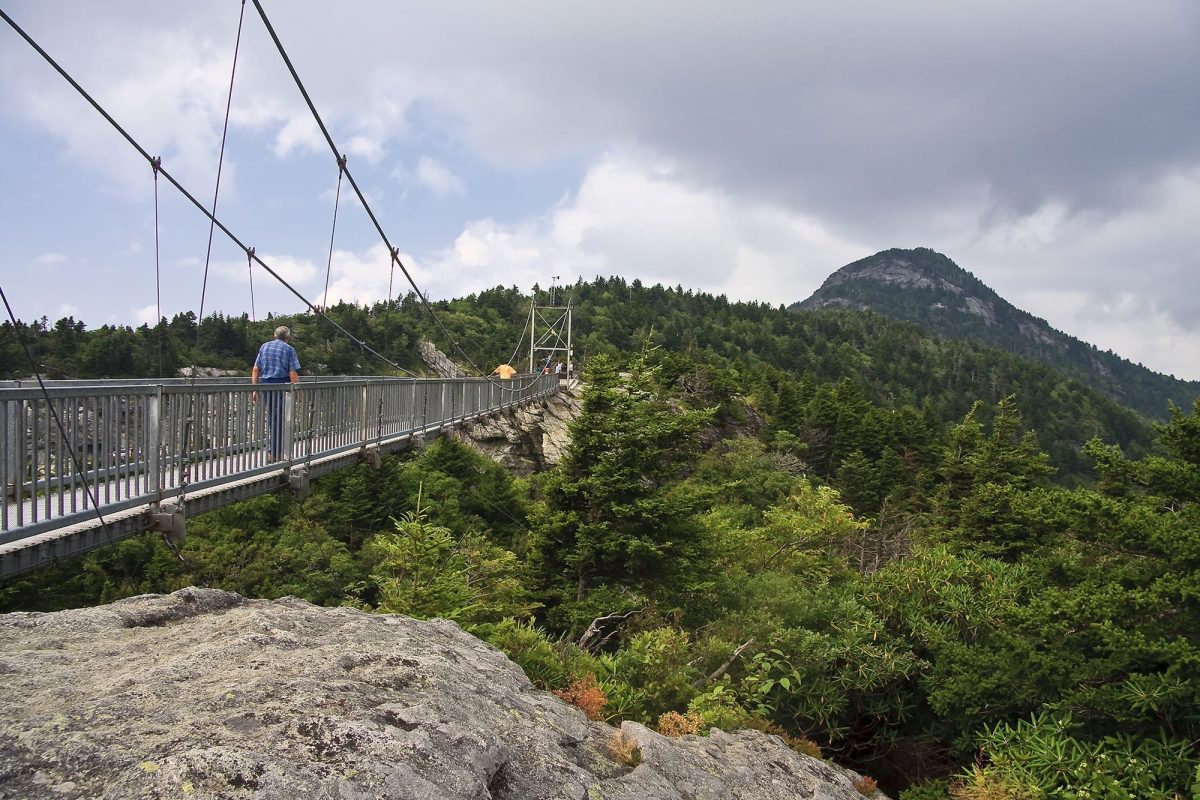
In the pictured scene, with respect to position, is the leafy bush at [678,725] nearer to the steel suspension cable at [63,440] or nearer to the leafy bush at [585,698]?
the leafy bush at [585,698]

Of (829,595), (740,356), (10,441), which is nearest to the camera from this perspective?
(10,441)

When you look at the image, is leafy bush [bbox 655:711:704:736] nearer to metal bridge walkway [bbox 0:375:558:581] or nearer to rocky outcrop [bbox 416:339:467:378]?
metal bridge walkway [bbox 0:375:558:581]

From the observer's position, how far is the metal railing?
11.7ft

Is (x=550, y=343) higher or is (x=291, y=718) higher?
(x=550, y=343)

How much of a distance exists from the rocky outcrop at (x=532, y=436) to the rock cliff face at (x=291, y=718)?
23330 mm

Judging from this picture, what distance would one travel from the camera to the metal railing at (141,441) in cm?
358

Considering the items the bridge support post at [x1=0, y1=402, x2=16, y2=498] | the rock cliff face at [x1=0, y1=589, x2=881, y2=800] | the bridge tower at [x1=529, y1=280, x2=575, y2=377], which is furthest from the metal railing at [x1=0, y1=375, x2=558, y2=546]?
the bridge tower at [x1=529, y1=280, x2=575, y2=377]

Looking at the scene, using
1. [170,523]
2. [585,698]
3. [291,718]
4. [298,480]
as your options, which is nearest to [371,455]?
[298,480]

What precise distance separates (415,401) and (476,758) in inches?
311

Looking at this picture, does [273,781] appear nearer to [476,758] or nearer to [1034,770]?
[476,758]

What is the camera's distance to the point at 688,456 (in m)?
15.4

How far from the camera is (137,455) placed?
14.5ft

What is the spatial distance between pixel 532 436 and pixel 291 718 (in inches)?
1196

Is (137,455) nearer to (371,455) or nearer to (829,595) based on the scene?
(371,455)
